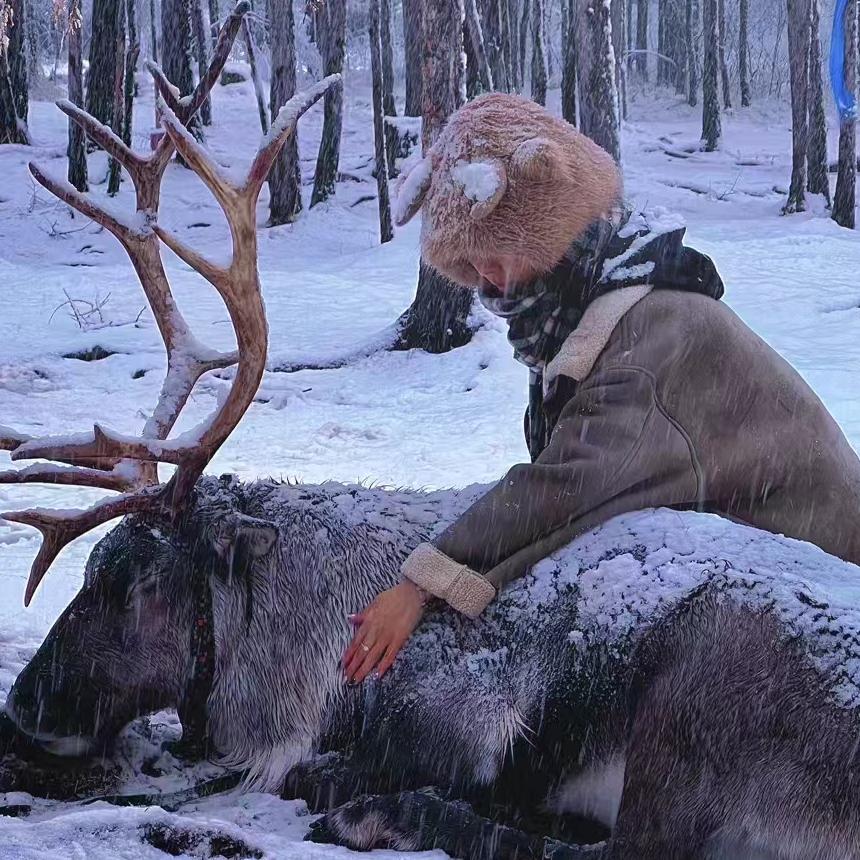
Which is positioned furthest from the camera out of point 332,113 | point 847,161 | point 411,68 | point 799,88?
point 411,68

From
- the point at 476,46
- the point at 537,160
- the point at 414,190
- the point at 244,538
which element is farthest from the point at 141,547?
the point at 476,46

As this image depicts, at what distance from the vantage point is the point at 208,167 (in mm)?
2680

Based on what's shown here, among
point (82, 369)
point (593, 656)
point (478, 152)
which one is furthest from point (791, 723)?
point (82, 369)

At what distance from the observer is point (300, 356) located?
8766mm

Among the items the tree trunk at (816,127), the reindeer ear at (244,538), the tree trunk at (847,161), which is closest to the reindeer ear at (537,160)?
the reindeer ear at (244,538)

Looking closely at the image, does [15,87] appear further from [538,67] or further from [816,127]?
[816,127]

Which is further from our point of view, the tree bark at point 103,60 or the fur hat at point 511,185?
the tree bark at point 103,60

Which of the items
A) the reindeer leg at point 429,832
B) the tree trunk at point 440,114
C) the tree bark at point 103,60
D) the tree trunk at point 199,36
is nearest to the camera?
the reindeer leg at point 429,832

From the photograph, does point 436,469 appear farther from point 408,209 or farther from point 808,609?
point 808,609

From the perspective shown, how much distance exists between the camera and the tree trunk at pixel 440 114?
26.0 feet

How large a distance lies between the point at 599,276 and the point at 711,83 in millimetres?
20892

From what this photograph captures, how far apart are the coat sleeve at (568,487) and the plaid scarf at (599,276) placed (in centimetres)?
24

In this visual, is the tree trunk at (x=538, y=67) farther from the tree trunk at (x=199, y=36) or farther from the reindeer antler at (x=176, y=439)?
the reindeer antler at (x=176, y=439)

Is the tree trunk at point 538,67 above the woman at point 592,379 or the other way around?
above
